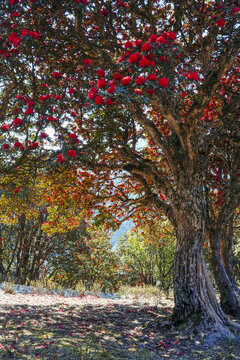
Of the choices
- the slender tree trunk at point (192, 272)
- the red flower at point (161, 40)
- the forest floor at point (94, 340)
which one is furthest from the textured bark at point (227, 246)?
the red flower at point (161, 40)

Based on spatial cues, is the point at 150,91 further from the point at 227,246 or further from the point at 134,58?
the point at 227,246

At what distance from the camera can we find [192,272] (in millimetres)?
6012

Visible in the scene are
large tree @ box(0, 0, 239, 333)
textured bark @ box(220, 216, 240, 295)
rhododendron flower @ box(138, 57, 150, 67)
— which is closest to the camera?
rhododendron flower @ box(138, 57, 150, 67)

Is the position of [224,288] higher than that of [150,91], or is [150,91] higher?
[150,91]

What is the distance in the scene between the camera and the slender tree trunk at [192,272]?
19.0 ft

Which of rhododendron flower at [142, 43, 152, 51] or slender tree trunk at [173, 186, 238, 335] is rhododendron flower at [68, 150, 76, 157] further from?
slender tree trunk at [173, 186, 238, 335]

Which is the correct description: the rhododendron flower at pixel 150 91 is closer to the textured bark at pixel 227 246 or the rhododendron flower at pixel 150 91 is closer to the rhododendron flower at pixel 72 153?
the rhododendron flower at pixel 72 153

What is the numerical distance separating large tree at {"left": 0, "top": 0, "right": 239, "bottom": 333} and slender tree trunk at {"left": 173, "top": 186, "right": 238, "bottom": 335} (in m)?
0.02

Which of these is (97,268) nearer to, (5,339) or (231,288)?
(231,288)

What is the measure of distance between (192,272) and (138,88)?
4413 millimetres

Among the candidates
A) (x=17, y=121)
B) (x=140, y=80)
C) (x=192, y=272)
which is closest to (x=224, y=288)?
(x=192, y=272)

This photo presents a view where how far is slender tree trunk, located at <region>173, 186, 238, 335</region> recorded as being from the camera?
229 inches

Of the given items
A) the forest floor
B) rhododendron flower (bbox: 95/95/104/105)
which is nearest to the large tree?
rhododendron flower (bbox: 95/95/104/105)

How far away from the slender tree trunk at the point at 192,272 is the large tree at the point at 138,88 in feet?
0.08
